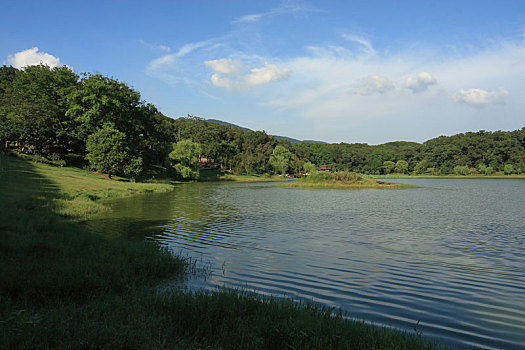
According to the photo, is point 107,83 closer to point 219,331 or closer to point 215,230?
point 215,230

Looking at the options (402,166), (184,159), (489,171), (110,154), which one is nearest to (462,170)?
(489,171)

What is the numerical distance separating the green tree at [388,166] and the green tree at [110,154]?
482 ft

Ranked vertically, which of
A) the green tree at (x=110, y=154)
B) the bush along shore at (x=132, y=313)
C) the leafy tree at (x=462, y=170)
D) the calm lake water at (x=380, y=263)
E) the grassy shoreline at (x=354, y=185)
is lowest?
the calm lake water at (x=380, y=263)

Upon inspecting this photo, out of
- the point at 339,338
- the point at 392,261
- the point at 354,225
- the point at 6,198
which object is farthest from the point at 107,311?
the point at 6,198

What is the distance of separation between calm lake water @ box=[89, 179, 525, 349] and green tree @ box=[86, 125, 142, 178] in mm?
31180

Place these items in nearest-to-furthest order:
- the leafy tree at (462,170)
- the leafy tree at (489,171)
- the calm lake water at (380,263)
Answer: the calm lake water at (380,263) < the leafy tree at (489,171) < the leafy tree at (462,170)

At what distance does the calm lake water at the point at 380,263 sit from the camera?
773 centimetres

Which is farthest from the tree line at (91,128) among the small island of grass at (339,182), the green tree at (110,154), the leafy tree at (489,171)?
the leafy tree at (489,171)

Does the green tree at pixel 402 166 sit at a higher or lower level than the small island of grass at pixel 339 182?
higher

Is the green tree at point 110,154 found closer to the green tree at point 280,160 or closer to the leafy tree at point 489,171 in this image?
the green tree at point 280,160

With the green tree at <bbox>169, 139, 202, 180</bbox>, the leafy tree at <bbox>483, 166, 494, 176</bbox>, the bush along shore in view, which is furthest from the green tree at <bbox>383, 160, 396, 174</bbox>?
the bush along shore

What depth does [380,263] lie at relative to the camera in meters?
12.4

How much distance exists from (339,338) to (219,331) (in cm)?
214

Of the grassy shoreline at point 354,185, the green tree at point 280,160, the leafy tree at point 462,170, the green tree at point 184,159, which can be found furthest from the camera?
the leafy tree at point 462,170
